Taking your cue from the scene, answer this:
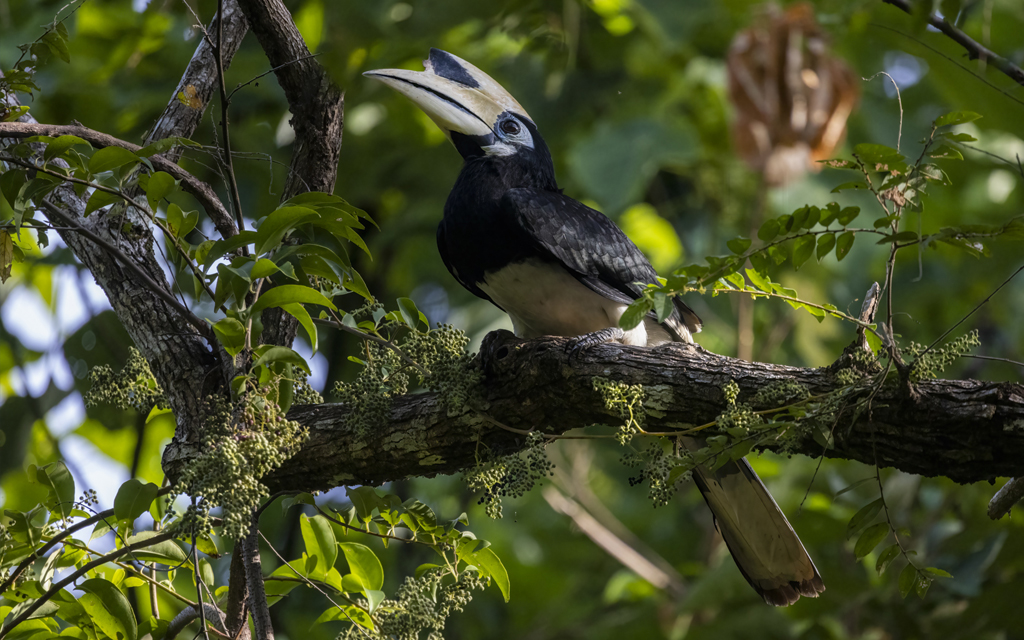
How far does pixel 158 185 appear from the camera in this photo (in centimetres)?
201

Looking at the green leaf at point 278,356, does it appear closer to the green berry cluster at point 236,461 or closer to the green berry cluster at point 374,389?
the green berry cluster at point 236,461

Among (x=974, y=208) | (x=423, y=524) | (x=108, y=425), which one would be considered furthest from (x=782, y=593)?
(x=974, y=208)

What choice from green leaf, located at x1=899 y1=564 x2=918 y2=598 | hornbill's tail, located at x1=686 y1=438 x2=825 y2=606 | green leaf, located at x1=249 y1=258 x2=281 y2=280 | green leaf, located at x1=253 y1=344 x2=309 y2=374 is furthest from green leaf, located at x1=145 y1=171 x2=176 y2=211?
green leaf, located at x1=899 y1=564 x2=918 y2=598

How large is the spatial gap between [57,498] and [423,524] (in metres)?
0.93

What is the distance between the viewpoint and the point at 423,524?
2.37 m

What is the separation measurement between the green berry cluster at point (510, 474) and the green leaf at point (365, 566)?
337 mm

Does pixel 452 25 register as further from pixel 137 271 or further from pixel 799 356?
pixel 799 356

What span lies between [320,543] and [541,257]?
1272 millimetres

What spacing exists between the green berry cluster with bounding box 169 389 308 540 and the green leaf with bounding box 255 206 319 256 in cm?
37

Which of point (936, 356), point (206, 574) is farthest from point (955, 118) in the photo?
point (206, 574)

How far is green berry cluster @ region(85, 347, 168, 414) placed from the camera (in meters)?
2.47

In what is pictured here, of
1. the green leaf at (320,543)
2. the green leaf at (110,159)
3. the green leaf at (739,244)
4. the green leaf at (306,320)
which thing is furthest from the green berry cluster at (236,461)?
the green leaf at (739,244)

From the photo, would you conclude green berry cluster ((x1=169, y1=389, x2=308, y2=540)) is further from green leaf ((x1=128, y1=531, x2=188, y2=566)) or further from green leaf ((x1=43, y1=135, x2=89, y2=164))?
green leaf ((x1=43, y1=135, x2=89, y2=164))

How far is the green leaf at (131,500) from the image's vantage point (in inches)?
84.5
